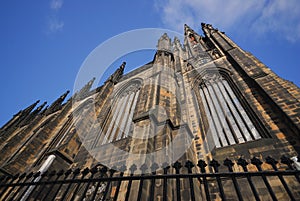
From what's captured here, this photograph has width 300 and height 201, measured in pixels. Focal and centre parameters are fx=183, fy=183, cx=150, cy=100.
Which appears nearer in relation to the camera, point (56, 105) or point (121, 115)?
point (121, 115)

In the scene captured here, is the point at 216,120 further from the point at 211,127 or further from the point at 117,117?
the point at 117,117

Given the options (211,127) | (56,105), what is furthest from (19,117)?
(211,127)

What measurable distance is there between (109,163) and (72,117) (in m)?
9.48

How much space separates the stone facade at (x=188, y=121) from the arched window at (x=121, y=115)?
0.20ft

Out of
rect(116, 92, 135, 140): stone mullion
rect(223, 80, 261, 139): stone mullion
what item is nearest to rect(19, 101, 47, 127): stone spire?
rect(116, 92, 135, 140): stone mullion

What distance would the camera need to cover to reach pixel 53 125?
12.2m

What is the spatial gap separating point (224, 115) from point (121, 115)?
19.2 feet

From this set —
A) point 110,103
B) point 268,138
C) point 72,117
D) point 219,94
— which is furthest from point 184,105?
point 72,117

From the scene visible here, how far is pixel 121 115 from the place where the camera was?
1094 centimetres

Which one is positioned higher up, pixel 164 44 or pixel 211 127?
pixel 164 44

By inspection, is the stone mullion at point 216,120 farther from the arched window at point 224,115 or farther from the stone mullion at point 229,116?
the stone mullion at point 229,116

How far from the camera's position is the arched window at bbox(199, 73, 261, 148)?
6.50 metres

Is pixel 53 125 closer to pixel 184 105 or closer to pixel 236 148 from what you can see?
pixel 184 105

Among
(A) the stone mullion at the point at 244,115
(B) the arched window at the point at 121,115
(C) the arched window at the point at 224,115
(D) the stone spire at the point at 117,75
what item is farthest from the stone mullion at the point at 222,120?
(D) the stone spire at the point at 117,75
